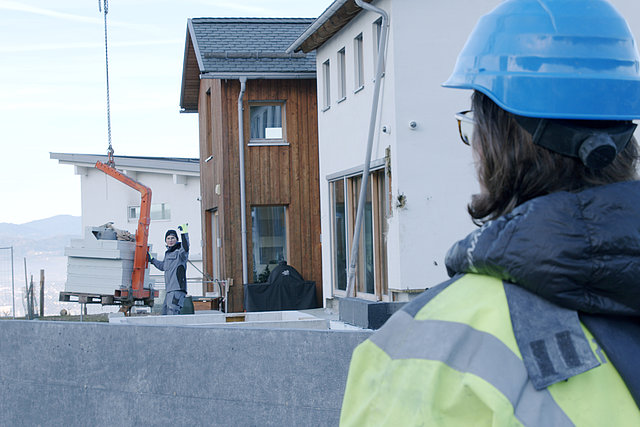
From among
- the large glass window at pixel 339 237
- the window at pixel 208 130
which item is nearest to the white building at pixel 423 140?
the large glass window at pixel 339 237

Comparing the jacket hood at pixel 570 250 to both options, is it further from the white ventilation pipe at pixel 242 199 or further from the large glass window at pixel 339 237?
the white ventilation pipe at pixel 242 199

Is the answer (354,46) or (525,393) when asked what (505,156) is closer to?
(525,393)

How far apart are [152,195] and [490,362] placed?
1383 inches

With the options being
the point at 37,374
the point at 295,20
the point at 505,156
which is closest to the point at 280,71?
the point at 295,20

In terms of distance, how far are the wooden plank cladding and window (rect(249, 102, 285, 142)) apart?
20 centimetres

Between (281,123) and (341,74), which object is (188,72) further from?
(341,74)

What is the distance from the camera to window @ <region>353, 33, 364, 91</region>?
16.7 metres

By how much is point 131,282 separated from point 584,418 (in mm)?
17637

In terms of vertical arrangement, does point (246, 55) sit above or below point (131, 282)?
above

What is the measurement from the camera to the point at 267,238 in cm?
2194

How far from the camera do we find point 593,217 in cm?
133

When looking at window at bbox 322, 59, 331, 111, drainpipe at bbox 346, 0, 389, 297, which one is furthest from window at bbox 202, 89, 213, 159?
drainpipe at bbox 346, 0, 389, 297

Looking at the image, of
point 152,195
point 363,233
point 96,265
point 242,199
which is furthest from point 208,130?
point 152,195

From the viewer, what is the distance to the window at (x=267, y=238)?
21844 millimetres
